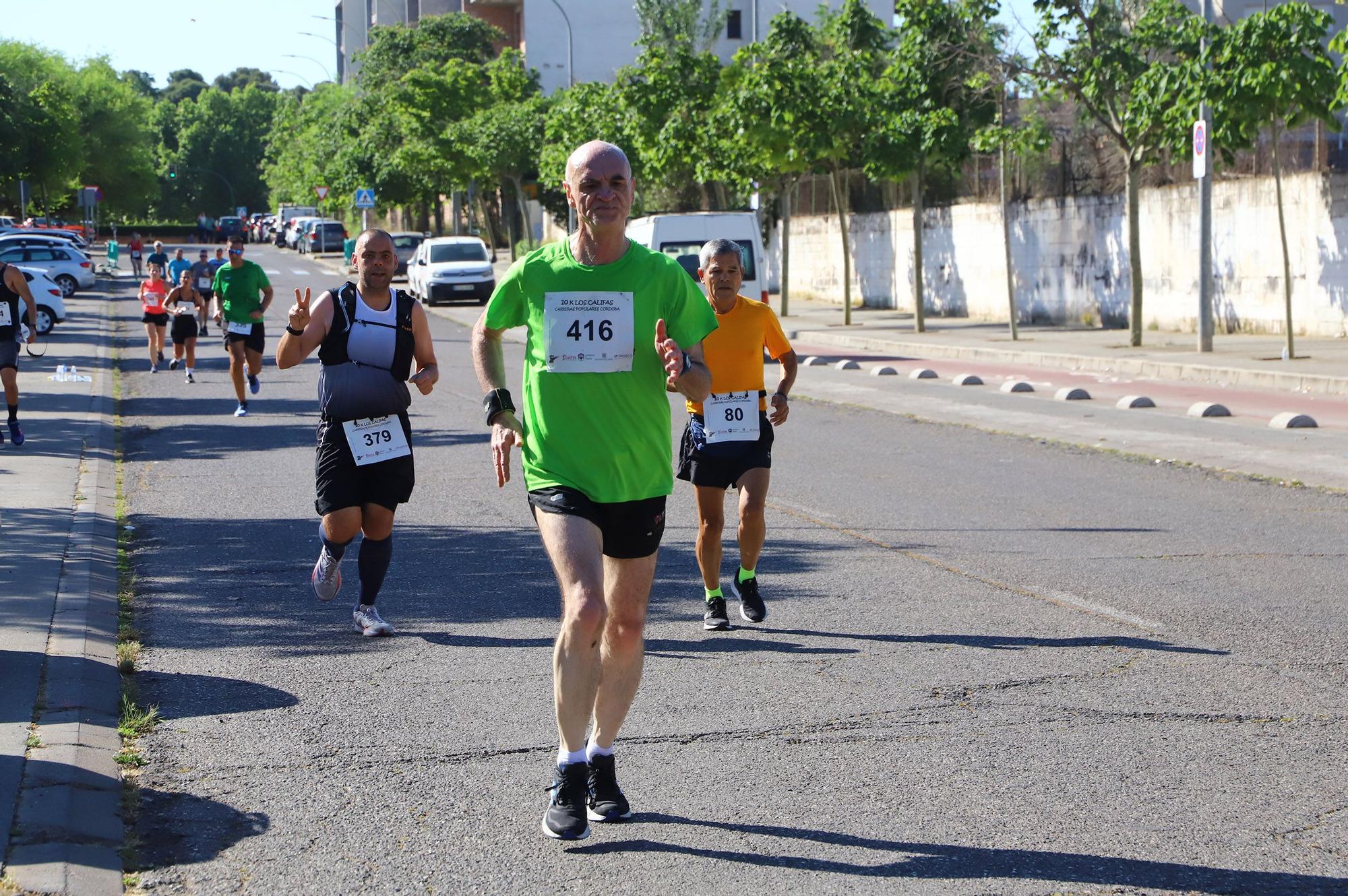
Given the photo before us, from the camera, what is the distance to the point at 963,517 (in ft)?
35.0

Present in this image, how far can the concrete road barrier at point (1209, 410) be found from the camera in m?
16.5

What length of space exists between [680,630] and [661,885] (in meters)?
3.20

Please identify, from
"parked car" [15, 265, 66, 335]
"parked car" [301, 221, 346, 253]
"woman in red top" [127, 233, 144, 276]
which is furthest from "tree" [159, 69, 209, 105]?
"parked car" [15, 265, 66, 335]

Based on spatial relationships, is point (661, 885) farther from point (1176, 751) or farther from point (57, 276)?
point (57, 276)

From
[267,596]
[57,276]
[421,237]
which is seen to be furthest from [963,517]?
[421,237]

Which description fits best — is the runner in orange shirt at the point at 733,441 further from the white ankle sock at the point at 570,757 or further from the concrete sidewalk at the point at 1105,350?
the concrete sidewalk at the point at 1105,350

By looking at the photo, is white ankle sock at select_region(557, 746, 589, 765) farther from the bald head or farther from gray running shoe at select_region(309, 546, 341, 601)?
gray running shoe at select_region(309, 546, 341, 601)

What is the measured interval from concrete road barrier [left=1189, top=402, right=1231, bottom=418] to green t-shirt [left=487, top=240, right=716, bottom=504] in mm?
12706

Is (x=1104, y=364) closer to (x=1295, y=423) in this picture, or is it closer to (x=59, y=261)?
(x=1295, y=423)

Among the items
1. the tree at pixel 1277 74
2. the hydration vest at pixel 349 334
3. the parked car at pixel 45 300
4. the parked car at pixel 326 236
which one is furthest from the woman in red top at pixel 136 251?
the hydration vest at pixel 349 334

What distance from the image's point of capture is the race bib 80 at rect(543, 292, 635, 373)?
4715mm

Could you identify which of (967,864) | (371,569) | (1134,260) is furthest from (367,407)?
Answer: (1134,260)

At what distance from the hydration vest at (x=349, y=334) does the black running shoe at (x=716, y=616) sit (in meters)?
1.77

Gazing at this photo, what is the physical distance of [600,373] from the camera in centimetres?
473
